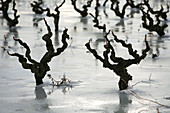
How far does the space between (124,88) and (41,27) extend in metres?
6.74

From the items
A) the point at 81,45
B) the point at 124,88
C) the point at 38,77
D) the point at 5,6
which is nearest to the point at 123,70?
the point at 124,88

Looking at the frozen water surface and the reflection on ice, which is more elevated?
the frozen water surface

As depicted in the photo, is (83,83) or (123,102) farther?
(83,83)

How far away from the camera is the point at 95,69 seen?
21.3 ft

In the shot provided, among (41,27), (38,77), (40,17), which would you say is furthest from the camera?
(40,17)

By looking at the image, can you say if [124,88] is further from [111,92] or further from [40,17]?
[40,17]

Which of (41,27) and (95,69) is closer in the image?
(95,69)

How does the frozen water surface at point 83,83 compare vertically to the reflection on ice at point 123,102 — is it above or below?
above

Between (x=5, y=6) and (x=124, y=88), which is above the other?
(x=5, y=6)

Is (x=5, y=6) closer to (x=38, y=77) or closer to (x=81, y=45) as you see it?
(x=81, y=45)

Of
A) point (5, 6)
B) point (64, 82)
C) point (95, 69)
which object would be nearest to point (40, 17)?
point (5, 6)

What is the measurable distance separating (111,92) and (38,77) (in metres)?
1.08

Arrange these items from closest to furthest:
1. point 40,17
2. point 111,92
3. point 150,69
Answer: point 111,92 < point 150,69 < point 40,17

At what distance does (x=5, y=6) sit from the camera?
42.1ft
